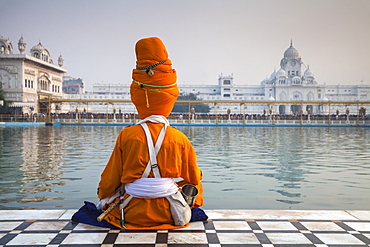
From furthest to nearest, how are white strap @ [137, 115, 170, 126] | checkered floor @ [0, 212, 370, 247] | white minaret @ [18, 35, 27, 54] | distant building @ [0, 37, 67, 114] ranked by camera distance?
white minaret @ [18, 35, 27, 54] → distant building @ [0, 37, 67, 114] → white strap @ [137, 115, 170, 126] → checkered floor @ [0, 212, 370, 247]

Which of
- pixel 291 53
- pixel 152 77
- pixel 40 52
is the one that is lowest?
pixel 152 77

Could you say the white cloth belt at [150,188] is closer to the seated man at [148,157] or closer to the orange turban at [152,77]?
the seated man at [148,157]

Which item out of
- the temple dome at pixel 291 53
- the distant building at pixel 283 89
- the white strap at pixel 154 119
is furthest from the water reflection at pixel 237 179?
the temple dome at pixel 291 53

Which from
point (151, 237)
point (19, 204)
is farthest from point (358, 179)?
point (19, 204)

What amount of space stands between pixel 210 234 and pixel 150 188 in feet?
1.92

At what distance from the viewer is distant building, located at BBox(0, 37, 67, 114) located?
43.7 m

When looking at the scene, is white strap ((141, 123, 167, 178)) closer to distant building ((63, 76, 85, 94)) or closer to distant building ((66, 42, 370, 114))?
distant building ((66, 42, 370, 114))

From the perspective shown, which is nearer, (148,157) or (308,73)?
(148,157)

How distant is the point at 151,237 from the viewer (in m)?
2.92

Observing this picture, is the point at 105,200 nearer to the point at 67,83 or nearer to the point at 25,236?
the point at 25,236

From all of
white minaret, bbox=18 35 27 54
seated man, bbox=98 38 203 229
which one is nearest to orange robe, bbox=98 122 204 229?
seated man, bbox=98 38 203 229

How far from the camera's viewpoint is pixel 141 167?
304cm

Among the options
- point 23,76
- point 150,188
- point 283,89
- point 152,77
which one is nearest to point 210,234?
point 150,188

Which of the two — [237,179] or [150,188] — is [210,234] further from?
[237,179]
